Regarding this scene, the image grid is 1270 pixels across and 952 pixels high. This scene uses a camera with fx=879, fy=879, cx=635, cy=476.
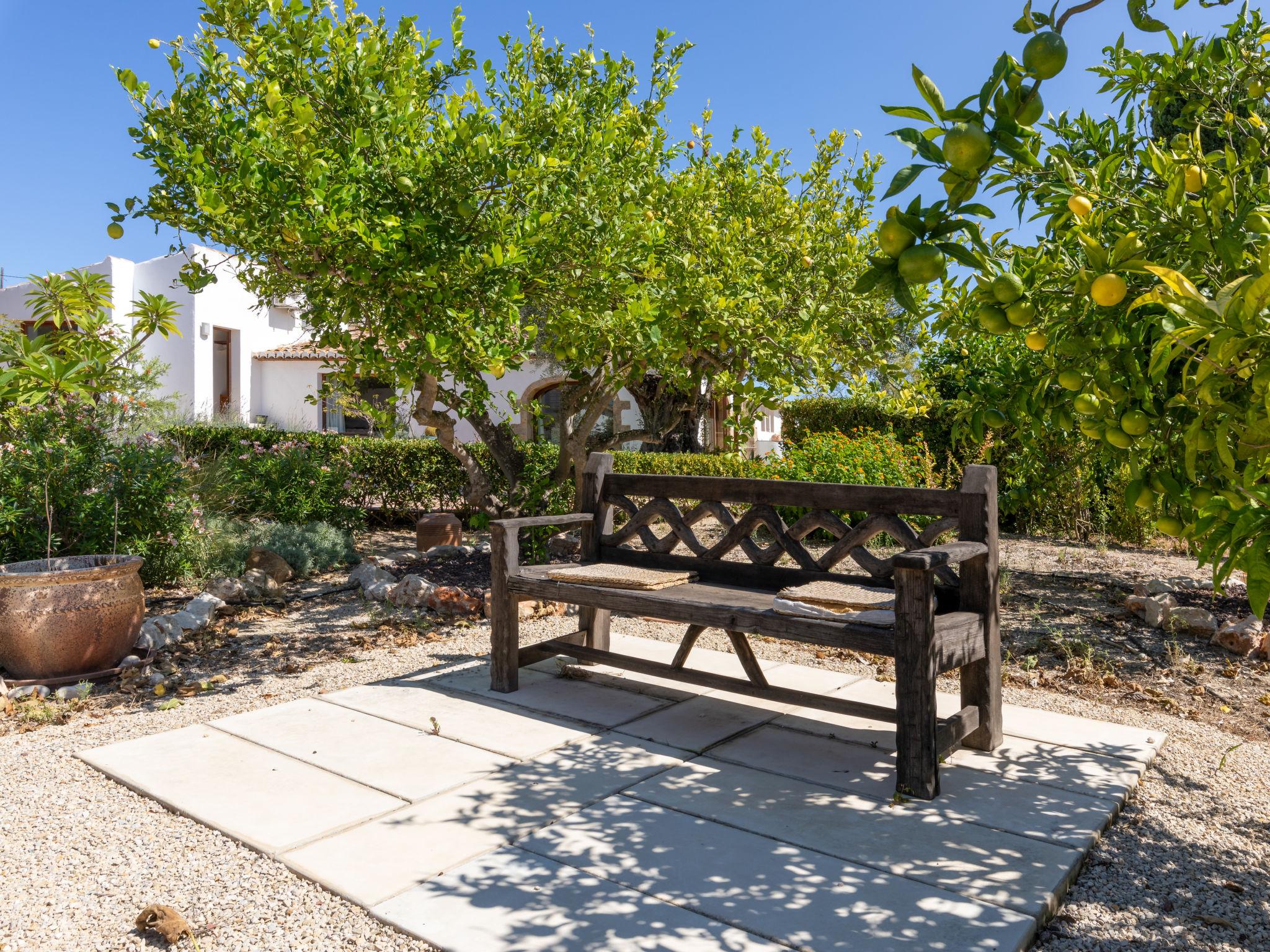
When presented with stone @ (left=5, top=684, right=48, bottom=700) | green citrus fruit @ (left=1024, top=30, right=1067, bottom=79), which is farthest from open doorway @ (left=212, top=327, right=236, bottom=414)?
green citrus fruit @ (left=1024, top=30, right=1067, bottom=79)

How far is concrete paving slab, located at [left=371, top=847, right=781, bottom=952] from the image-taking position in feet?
7.40

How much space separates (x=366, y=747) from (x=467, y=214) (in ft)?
9.39

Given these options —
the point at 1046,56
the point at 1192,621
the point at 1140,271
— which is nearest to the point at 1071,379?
the point at 1140,271

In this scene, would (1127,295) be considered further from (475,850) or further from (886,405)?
(886,405)

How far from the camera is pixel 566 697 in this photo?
4.45 m

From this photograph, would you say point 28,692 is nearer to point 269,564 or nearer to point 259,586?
point 259,586

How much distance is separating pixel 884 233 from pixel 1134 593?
6520mm

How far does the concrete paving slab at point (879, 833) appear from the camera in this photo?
8.46 ft

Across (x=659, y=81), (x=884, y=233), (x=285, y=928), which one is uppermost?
(x=659, y=81)

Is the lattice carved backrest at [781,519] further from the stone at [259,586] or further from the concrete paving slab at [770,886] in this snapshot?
the stone at [259,586]

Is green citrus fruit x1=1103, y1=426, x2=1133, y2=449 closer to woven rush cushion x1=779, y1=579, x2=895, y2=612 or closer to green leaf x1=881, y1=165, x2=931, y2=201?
green leaf x1=881, y1=165, x2=931, y2=201

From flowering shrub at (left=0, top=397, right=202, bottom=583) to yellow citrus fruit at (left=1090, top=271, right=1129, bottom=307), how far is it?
5.85 meters

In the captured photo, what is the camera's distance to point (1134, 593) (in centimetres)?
669

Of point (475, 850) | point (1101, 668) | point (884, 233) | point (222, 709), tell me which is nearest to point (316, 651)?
point (222, 709)
